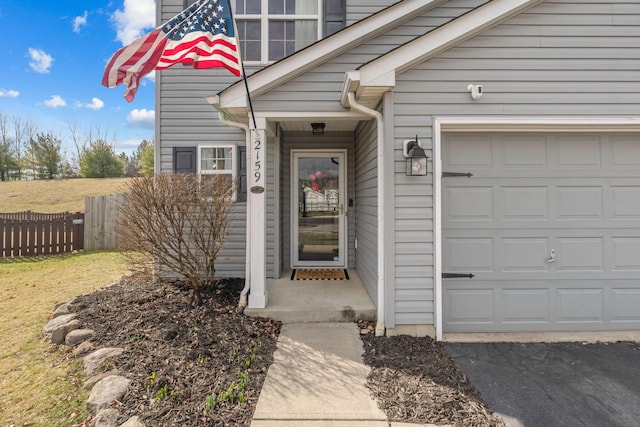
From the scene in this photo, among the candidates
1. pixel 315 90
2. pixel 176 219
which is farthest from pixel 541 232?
pixel 176 219

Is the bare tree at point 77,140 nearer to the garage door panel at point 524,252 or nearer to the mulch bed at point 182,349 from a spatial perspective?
the mulch bed at point 182,349

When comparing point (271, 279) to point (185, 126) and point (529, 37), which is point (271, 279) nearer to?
point (185, 126)

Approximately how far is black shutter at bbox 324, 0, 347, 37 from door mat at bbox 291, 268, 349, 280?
3952mm

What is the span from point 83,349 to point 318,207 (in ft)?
12.5

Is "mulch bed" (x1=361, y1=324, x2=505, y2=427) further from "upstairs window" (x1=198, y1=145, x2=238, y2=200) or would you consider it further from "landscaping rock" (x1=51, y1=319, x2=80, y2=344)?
"upstairs window" (x1=198, y1=145, x2=238, y2=200)

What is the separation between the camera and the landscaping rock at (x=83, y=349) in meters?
3.06

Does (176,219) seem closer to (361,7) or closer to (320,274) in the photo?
(320,274)

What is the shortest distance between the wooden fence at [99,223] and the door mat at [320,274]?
19.3ft

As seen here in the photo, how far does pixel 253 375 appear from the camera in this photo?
2.70m

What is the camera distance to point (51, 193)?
68.6 ft

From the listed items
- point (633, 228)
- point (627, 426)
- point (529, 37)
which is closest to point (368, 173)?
point (529, 37)

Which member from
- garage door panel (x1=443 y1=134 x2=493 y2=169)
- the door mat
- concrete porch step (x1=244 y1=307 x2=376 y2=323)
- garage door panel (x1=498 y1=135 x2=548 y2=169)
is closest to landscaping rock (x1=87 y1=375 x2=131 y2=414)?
concrete porch step (x1=244 y1=307 x2=376 y2=323)

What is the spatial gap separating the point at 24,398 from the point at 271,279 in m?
3.03

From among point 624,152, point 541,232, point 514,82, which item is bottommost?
point 541,232
